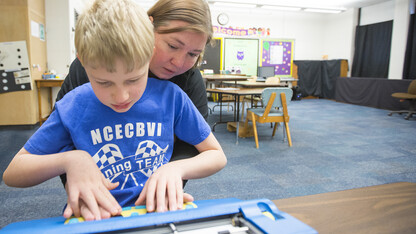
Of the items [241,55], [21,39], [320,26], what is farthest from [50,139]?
[320,26]

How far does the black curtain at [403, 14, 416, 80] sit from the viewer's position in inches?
270

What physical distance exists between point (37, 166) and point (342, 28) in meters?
10.2

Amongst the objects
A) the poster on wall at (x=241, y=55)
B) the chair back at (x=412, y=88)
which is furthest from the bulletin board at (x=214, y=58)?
the chair back at (x=412, y=88)

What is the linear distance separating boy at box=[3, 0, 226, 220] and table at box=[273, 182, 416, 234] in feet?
0.70

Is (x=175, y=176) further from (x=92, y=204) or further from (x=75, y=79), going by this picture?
(x=75, y=79)

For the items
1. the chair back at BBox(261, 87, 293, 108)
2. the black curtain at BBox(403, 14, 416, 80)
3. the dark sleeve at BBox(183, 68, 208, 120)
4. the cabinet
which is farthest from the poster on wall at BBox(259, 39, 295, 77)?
the dark sleeve at BBox(183, 68, 208, 120)

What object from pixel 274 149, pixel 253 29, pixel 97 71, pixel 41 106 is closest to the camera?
pixel 97 71

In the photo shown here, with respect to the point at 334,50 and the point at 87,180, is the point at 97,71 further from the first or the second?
the point at 334,50

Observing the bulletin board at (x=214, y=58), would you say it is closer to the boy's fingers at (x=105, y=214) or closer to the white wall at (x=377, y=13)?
the white wall at (x=377, y=13)

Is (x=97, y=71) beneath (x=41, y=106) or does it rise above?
above

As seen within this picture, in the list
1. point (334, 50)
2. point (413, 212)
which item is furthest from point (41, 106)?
point (334, 50)

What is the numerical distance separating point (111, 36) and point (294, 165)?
106 inches

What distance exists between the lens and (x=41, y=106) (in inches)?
175

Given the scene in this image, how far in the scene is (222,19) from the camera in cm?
833
